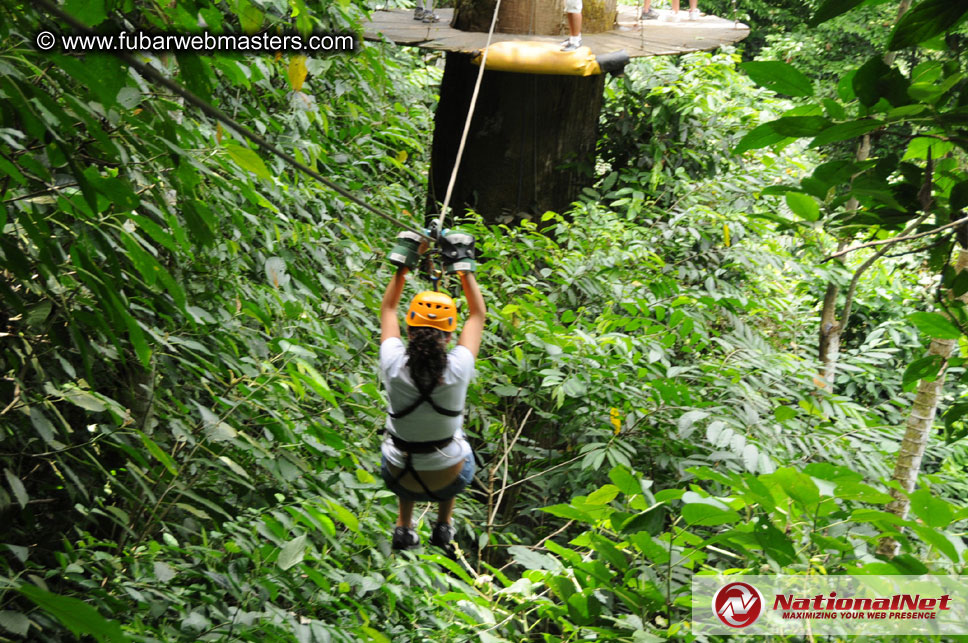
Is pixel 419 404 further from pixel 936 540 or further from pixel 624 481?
pixel 936 540

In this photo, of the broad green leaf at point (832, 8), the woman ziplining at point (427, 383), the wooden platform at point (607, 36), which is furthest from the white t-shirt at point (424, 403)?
the wooden platform at point (607, 36)

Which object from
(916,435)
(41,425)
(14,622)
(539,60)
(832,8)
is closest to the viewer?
(832,8)

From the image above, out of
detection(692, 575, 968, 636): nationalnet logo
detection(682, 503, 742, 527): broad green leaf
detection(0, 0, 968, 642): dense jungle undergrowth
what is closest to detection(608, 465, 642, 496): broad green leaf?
detection(0, 0, 968, 642): dense jungle undergrowth

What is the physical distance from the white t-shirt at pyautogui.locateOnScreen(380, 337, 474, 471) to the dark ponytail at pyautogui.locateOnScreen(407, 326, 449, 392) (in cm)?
3

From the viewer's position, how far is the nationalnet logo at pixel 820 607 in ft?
6.64

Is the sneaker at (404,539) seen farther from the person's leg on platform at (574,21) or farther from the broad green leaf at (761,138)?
the person's leg on platform at (574,21)

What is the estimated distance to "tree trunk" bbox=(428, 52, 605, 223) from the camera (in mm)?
6445

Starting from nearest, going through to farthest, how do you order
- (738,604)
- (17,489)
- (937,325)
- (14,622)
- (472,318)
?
(937,325)
(14,622)
(738,604)
(17,489)
(472,318)

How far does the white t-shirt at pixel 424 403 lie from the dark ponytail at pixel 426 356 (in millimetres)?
26

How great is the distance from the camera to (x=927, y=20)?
112 centimetres

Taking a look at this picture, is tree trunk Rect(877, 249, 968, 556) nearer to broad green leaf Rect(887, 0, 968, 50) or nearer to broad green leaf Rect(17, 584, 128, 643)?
broad green leaf Rect(887, 0, 968, 50)

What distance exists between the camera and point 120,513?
8.55 ft

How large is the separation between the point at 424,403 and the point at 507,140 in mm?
4068

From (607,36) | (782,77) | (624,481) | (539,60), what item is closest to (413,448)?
(624,481)
